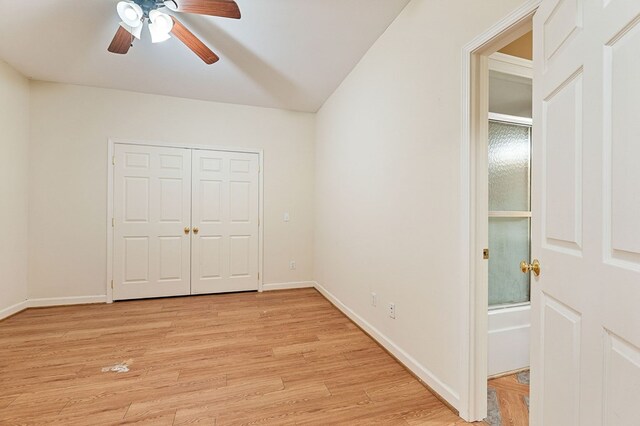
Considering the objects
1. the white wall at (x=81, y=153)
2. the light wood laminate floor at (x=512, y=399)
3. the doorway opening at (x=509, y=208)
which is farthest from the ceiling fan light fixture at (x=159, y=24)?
the light wood laminate floor at (x=512, y=399)

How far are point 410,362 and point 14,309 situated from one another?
4120 mm

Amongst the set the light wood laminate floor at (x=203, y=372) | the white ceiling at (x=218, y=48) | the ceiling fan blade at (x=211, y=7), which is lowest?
the light wood laminate floor at (x=203, y=372)

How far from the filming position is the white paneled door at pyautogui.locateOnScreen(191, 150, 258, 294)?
13.0ft

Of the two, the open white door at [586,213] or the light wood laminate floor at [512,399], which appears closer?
the open white door at [586,213]

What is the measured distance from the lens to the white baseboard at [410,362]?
170 cm

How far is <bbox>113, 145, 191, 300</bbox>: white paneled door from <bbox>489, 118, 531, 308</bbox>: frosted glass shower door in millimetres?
3494

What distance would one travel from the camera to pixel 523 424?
5.17 feet

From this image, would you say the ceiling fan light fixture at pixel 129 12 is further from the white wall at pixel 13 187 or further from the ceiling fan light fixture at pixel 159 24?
the white wall at pixel 13 187

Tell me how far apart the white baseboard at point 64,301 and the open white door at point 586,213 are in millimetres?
4336

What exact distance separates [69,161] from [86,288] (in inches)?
60.7

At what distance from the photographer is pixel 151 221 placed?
12.4 feet

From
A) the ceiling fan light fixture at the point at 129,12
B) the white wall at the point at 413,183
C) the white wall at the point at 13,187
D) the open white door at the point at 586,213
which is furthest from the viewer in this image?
the white wall at the point at 13,187

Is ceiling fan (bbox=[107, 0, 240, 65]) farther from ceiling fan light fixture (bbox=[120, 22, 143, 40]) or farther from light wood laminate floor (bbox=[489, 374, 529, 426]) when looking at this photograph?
light wood laminate floor (bbox=[489, 374, 529, 426])

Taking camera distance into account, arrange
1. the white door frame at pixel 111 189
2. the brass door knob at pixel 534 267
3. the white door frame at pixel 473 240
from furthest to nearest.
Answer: the white door frame at pixel 111 189, the white door frame at pixel 473 240, the brass door knob at pixel 534 267
